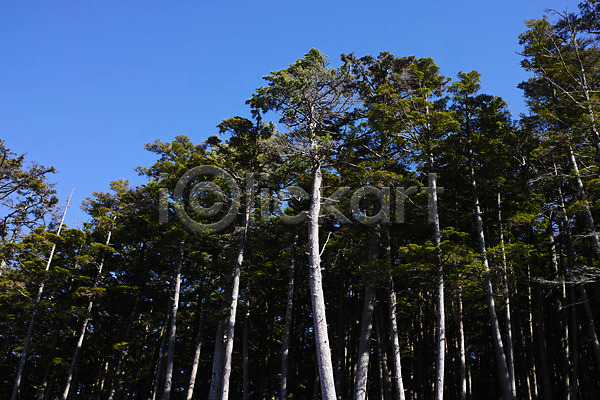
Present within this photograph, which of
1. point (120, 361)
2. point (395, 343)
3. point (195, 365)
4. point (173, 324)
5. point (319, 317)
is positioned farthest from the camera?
point (120, 361)

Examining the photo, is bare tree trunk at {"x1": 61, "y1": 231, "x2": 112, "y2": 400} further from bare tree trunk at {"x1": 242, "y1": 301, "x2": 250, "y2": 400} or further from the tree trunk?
the tree trunk

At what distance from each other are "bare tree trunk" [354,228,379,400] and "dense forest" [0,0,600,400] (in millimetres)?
74

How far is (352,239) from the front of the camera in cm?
1670

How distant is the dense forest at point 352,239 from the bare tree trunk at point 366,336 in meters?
0.07

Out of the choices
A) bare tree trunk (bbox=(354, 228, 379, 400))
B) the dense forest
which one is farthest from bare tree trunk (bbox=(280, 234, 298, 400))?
bare tree trunk (bbox=(354, 228, 379, 400))

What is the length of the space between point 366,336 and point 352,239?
4.25 metres

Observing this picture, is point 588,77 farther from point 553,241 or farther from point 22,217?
point 22,217

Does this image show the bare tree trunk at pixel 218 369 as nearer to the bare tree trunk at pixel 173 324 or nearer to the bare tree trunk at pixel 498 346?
the bare tree trunk at pixel 173 324

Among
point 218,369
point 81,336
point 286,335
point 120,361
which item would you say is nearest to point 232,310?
point 286,335

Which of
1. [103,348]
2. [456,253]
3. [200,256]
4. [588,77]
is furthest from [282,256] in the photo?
[103,348]

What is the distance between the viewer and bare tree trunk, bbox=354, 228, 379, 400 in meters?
13.4

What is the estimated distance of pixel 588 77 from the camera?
43.8ft

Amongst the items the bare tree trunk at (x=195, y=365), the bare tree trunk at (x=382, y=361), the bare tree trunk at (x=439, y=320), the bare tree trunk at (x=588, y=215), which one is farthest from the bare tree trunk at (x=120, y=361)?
the bare tree trunk at (x=588, y=215)

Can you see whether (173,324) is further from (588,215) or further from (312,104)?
(588,215)
